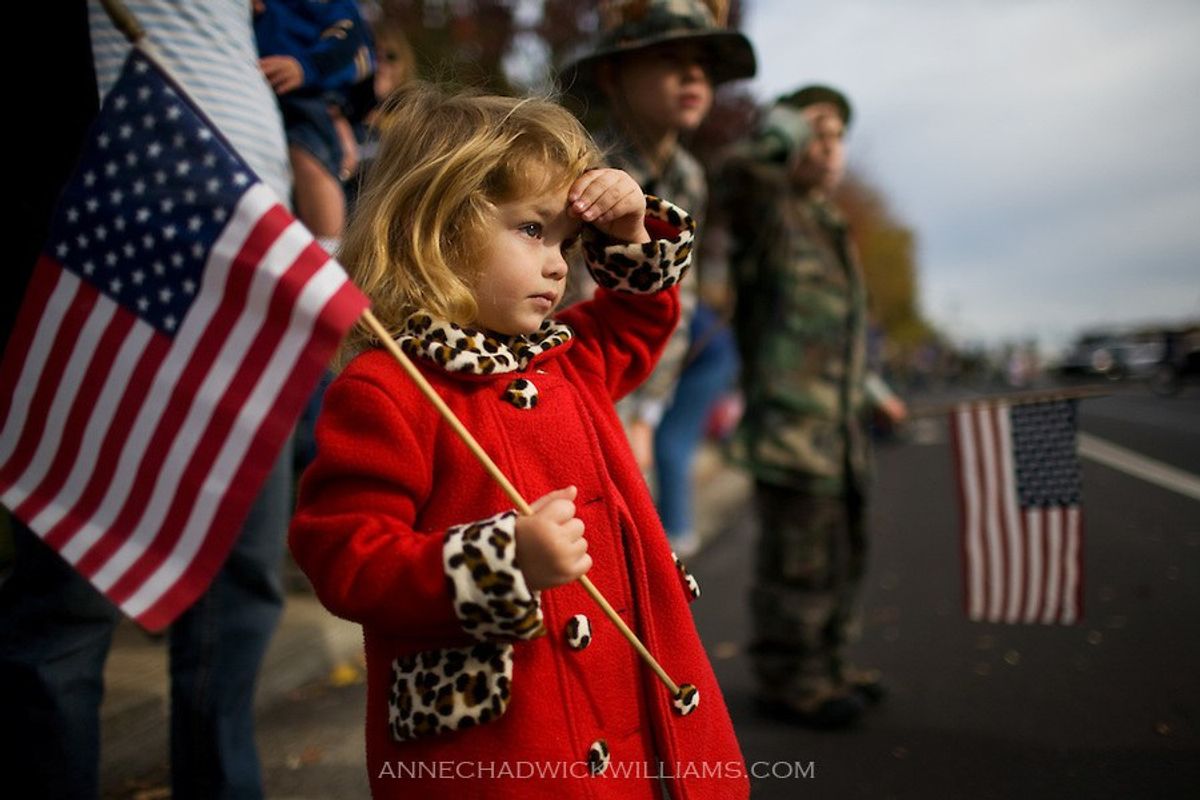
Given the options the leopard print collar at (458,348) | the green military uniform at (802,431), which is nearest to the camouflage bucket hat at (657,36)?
the green military uniform at (802,431)

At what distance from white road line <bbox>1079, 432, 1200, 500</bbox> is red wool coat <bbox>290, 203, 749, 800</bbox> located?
7254mm

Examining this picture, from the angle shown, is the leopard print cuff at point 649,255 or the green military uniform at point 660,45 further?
the green military uniform at point 660,45

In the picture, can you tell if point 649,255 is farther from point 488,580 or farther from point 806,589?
point 806,589

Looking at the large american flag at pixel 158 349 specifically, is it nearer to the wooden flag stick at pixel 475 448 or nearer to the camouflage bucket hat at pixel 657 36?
the wooden flag stick at pixel 475 448

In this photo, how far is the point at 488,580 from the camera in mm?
1225

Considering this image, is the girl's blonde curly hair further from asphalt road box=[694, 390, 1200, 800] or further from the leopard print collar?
asphalt road box=[694, 390, 1200, 800]

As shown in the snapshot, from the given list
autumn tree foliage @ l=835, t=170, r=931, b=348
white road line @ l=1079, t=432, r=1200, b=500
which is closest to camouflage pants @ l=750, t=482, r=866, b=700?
white road line @ l=1079, t=432, r=1200, b=500

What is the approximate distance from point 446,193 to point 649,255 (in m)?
0.37

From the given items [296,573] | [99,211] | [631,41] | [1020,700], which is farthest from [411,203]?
[296,573]

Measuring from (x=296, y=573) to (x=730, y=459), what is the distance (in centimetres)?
233

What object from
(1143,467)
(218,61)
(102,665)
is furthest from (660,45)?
(1143,467)

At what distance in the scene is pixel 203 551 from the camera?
1413 mm

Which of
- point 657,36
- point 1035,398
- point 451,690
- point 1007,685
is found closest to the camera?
point 451,690

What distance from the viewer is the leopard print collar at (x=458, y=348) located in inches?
55.7
